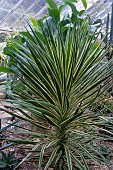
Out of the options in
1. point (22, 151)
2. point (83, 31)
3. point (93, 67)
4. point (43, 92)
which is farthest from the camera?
point (22, 151)

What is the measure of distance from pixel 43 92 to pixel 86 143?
18.4 inches

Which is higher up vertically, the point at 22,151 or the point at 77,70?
the point at 77,70

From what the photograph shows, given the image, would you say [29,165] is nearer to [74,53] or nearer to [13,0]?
[74,53]

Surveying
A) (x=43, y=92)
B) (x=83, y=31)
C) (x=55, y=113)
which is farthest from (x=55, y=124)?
(x=83, y=31)

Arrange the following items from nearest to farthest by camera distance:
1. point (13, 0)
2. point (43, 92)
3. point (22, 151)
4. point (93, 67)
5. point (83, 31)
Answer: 1. point (43, 92)
2. point (93, 67)
3. point (83, 31)
4. point (22, 151)
5. point (13, 0)

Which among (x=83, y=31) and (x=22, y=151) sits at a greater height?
(x=83, y=31)

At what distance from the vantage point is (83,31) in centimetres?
200

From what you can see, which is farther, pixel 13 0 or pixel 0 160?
pixel 13 0

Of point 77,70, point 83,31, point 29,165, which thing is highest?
point 83,31

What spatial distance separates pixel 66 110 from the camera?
176 centimetres

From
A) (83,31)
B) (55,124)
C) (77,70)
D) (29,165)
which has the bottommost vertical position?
(29,165)

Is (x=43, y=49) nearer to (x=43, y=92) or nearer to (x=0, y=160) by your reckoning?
(x=43, y=92)

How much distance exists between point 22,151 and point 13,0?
Result: 3.99m

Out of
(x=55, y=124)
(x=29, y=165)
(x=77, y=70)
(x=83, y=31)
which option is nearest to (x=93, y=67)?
(x=77, y=70)
